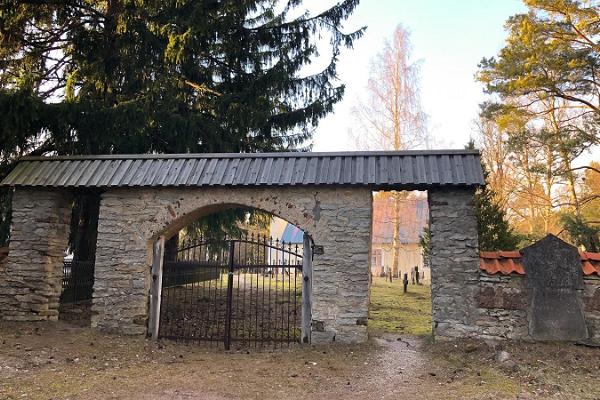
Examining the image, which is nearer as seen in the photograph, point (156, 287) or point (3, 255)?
point (156, 287)

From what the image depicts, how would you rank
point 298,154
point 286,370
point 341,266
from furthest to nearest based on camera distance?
point 298,154, point 341,266, point 286,370

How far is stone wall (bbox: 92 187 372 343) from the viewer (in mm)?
7129

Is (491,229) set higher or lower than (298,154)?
lower

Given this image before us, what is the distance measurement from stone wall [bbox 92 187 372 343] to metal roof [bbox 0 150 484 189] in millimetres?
254

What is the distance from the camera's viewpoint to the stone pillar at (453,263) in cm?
682

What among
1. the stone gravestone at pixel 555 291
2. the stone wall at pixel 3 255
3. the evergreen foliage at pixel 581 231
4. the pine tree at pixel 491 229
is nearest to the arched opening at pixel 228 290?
→ the stone wall at pixel 3 255

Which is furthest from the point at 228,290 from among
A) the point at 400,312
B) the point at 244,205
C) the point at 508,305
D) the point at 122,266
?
the point at 400,312

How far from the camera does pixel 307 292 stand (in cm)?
738

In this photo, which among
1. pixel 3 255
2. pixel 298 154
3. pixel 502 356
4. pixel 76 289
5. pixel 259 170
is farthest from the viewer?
pixel 76 289

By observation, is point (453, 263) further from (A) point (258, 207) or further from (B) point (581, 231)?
(B) point (581, 231)

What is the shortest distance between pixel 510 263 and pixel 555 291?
73cm

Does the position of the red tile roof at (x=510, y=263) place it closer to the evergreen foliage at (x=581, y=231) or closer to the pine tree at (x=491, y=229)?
the pine tree at (x=491, y=229)

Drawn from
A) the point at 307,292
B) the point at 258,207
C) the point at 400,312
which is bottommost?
the point at 400,312

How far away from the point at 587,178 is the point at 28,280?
18312 mm
